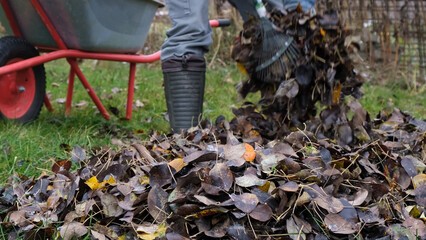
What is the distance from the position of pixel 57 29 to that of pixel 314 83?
145 centimetres

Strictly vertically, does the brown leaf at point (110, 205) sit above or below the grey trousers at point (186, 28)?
below

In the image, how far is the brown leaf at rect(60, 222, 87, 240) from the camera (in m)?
1.17

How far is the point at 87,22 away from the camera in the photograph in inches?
95.5

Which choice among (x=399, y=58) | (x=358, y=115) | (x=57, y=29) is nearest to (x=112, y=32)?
(x=57, y=29)

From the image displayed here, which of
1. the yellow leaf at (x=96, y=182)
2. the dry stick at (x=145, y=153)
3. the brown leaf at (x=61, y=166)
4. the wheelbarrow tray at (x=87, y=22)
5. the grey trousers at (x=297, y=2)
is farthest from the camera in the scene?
the wheelbarrow tray at (x=87, y=22)

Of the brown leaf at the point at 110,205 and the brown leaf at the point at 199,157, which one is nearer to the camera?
the brown leaf at the point at 110,205

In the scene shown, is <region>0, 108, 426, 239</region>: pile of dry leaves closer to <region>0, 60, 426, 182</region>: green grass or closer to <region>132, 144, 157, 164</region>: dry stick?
<region>132, 144, 157, 164</region>: dry stick

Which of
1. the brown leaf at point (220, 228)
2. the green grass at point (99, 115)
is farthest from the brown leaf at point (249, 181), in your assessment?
the green grass at point (99, 115)

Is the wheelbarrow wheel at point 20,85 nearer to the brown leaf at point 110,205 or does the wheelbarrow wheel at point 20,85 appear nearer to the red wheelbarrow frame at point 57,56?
the red wheelbarrow frame at point 57,56

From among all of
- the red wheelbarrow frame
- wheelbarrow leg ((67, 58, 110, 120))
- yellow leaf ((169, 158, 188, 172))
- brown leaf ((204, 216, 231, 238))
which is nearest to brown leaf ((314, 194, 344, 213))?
brown leaf ((204, 216, 231, 238))

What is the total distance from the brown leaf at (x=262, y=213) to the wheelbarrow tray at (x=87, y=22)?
1678 millimetres

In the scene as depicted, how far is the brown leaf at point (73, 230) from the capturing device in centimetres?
117

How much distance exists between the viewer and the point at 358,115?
1905 mm

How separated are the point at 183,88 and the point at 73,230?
3.34 feet
